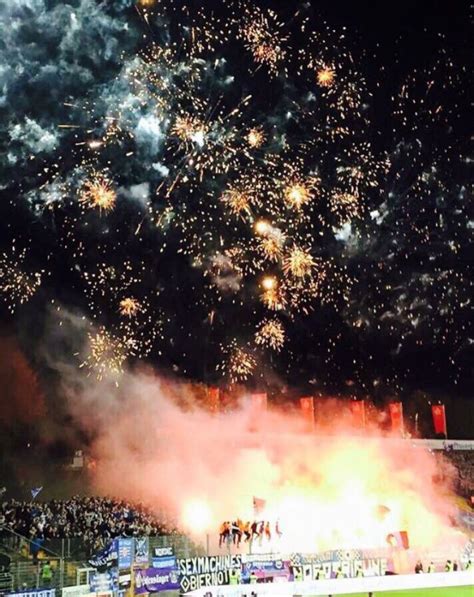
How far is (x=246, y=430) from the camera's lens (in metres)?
14.4

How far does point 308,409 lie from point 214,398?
2.29 metres

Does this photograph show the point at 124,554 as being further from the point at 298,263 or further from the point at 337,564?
the point at 298,263

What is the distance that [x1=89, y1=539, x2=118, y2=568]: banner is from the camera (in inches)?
374

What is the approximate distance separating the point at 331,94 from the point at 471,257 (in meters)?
4.85

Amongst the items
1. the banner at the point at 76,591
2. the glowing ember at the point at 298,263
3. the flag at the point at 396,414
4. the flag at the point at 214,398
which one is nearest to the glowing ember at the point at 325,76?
the glowing ember at the point at 298,263

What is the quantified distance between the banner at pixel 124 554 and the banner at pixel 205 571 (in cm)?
81

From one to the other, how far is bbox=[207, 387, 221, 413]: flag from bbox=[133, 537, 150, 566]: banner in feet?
Answer: 13.4

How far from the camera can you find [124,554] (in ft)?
31.7

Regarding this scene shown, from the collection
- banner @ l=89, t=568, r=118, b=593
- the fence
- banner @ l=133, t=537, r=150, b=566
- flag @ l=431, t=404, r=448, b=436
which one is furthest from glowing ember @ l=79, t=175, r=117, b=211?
flag @ l=431, t=404, r=448, b=436

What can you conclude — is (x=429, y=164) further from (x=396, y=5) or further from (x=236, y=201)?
(x=236, y=201)

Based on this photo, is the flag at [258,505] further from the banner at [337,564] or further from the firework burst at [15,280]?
the firework burst at [15,280]

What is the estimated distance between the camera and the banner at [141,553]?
9797 mm

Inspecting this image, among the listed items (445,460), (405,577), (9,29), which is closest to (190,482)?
(405,577)

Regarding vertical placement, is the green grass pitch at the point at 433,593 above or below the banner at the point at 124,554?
below
